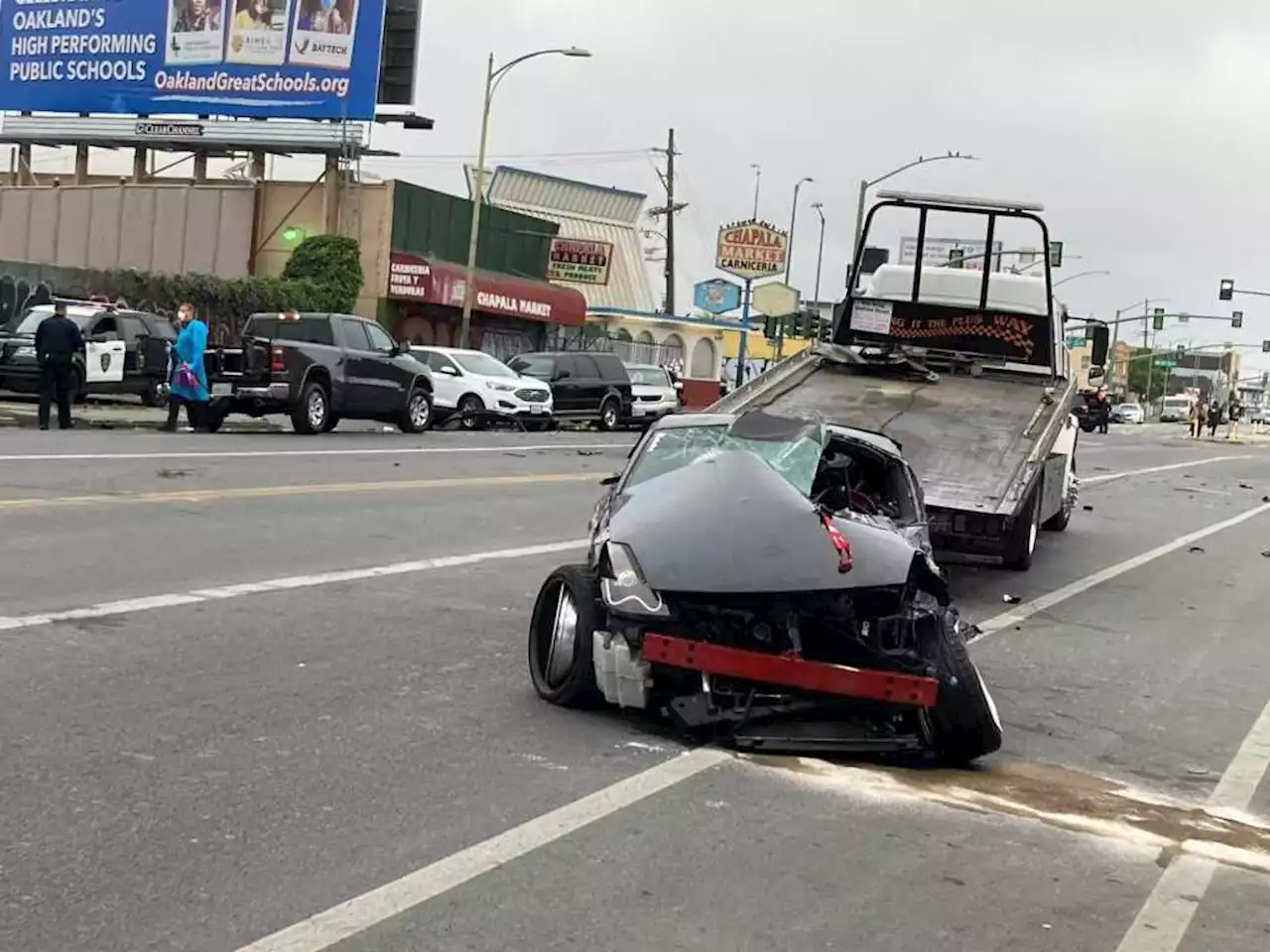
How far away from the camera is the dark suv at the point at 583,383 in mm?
32562

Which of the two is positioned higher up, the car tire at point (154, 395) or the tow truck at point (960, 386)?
the tow truck at point (960, 386)

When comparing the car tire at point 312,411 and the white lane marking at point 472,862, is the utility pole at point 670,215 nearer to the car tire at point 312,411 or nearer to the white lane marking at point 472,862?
the car tire at point 312,411

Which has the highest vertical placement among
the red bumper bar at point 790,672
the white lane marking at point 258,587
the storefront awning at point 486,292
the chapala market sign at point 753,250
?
the chapala market sign at point 753,250

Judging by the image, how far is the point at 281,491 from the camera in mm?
14453

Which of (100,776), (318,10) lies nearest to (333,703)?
(100,776)

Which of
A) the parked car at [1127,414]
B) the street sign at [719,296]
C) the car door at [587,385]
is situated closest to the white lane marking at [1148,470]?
the car door at [587,385]

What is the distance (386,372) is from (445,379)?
4970mm

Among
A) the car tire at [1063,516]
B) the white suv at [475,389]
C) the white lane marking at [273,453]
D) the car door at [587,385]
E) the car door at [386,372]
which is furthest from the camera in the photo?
the car door at [587,385]

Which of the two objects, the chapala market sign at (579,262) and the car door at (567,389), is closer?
the car door at (567,389)

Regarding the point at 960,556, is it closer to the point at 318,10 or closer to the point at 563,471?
the point at 563,471

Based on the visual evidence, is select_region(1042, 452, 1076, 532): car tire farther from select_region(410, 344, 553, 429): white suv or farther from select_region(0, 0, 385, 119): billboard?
select_region(0, 0, 385, 119): billboard

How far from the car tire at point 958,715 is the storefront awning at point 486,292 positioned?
3725 centimetres

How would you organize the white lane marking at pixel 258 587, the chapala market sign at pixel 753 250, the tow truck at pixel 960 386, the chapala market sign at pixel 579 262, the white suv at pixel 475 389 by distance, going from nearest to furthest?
1. the white lane marking at pixel 258 587
2. the tow truck at pixel 960 386
3. the white suv at pixel 475 389
4. the chapala market sign at pixel 579 262
5. the chapala market sign at pixel 753 250

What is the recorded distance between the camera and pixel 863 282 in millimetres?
16484
